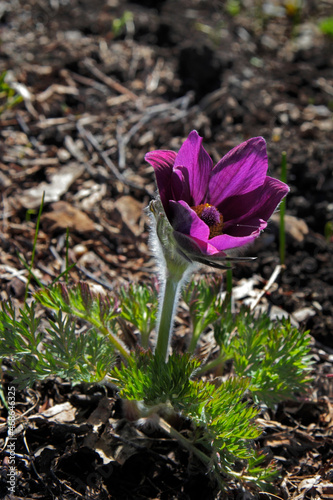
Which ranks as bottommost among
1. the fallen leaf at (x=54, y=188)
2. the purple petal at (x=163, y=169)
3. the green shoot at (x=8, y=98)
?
the fallen leaf at (x=54, y=188)

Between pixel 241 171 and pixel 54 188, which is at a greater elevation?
pixel 241 171

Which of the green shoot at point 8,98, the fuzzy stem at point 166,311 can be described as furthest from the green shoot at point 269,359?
the green shoot at point 8,98

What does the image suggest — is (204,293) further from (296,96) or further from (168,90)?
(296,96)

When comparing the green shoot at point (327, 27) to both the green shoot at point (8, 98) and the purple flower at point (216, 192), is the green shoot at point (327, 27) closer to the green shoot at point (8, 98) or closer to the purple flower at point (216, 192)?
the green shoot at point (8, 98)

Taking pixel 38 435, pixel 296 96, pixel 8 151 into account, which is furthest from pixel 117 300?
pixel 296 96

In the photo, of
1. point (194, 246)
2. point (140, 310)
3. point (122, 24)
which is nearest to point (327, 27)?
point (122, 24)

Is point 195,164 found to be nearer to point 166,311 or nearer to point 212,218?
point 212,218

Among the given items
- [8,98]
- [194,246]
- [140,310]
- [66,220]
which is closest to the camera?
[194,246]

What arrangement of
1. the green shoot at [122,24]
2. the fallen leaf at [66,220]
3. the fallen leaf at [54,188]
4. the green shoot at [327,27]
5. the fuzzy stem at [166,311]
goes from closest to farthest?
the fuzzy stem at [166,311] → the fallen leaf at [66,220] → the fallen leaf at [54,188] → the green shoot at [122,24] → the green shoot at [327,27]
